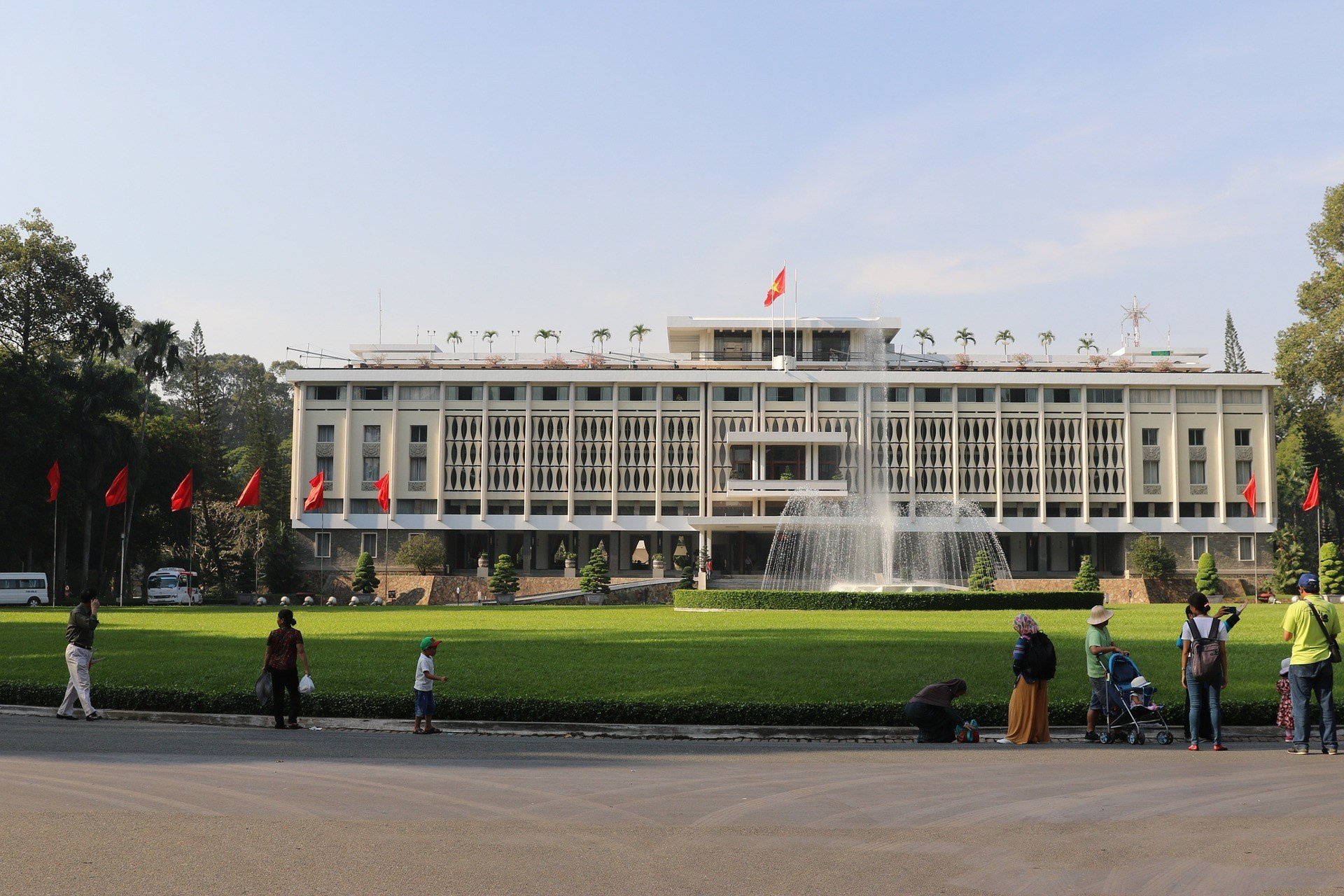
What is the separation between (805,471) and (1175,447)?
81.5 ft

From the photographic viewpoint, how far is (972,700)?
17.2 m

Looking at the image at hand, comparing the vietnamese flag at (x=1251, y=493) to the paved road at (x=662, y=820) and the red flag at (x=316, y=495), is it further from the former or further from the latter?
the paved road at (x=662, y=820)

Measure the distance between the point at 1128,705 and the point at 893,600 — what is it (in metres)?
26.2

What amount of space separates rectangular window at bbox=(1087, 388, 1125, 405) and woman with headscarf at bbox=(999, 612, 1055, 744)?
232ft

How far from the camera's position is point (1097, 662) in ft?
50.2

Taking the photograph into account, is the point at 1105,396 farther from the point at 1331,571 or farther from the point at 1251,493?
the point at 1331,571

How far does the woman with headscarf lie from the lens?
49.2ft

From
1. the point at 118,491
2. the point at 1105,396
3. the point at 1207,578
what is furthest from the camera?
the point at 1105,396

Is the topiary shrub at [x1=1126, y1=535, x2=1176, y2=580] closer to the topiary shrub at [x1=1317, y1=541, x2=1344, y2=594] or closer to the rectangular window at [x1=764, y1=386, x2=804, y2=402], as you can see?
the topiary shrub at [x1=1317, y1=541, x2=1344, y2=594]

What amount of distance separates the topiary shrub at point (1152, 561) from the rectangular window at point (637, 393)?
33186 mm

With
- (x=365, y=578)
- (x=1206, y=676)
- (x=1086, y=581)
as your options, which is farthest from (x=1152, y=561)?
(x=1206, y=676)

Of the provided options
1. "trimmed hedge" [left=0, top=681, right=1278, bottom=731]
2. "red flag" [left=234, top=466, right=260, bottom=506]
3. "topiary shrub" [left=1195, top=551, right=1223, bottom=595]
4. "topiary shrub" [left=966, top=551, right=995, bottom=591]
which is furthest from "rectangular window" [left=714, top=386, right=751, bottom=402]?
"trimmed hedge" [left=0, top=681, right=1278, bottom=731]

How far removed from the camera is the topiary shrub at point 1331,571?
181 feet

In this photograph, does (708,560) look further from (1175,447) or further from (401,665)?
(401,665)
